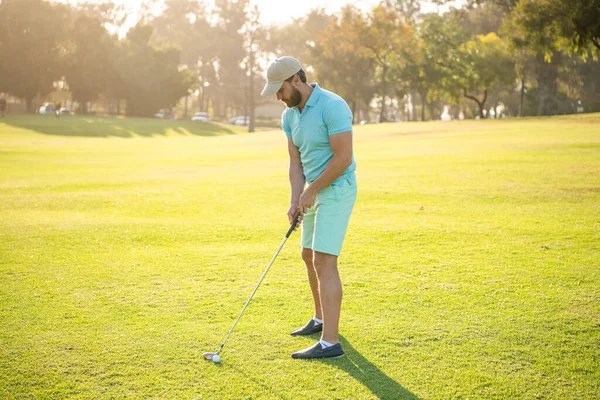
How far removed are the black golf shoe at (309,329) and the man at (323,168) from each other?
570 millimetres

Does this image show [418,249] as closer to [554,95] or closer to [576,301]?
[576,301]

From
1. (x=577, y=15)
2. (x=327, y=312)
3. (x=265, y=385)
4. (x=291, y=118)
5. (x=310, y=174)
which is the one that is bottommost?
(x=265, y=385)

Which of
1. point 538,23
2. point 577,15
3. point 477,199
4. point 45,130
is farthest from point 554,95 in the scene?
point 477,199

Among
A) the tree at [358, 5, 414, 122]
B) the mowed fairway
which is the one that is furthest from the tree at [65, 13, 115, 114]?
the mowed fairway

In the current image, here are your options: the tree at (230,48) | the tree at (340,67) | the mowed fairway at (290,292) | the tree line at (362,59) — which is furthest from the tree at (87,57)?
the mowed fairway at (290,292)

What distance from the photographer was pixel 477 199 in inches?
574

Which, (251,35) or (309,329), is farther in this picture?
(251,35)

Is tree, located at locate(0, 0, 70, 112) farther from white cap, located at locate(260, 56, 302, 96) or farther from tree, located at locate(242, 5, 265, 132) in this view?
white cap, located at locate(260, 56, 302, 96)

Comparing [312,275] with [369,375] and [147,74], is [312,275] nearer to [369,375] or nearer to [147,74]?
[369,375]

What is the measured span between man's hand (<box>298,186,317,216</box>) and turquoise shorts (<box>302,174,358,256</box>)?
71 millimetres

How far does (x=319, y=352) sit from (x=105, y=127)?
2586 inches

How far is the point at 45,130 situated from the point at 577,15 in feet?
154

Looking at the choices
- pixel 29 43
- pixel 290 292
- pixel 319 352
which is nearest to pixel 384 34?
pixel 29 43

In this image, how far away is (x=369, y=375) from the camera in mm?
5340
